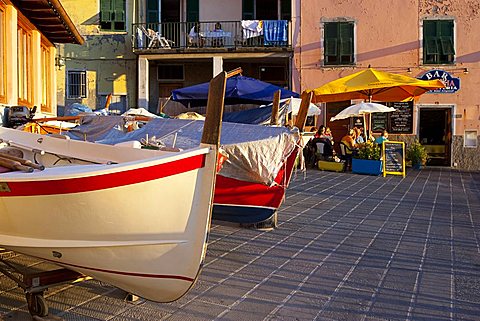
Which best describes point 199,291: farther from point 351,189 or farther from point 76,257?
point 351,189

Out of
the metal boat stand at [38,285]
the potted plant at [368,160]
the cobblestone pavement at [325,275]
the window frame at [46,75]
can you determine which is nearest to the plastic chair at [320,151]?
the potted plant at [368,160]

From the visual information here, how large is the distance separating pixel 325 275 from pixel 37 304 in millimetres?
2526

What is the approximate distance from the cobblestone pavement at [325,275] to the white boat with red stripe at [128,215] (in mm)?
481

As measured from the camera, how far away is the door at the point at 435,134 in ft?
62.0

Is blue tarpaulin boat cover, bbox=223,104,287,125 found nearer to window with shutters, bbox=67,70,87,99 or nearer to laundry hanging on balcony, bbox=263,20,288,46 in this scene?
laundry hanging on balcony, bbox=263,20,288,46

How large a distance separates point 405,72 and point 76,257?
1734cm

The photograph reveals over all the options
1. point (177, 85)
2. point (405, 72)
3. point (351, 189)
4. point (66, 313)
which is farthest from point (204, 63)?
point (66, 313)

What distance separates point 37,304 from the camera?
3645 mm

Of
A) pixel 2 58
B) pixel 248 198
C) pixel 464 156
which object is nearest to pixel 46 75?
pixel 2 58

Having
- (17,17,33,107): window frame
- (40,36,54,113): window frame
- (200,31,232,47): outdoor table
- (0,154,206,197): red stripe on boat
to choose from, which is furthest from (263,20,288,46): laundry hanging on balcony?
(0,154,206,197): red stripe on boat

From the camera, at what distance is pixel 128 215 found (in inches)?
130

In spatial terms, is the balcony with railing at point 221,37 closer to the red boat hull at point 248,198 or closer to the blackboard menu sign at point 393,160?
the blackboard menu sign at point 393,160

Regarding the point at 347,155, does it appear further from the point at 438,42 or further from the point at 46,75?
the point at 46,75

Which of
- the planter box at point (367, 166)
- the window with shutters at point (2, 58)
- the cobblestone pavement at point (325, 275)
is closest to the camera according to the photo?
the cobblestone pavement at point (325, 275)
